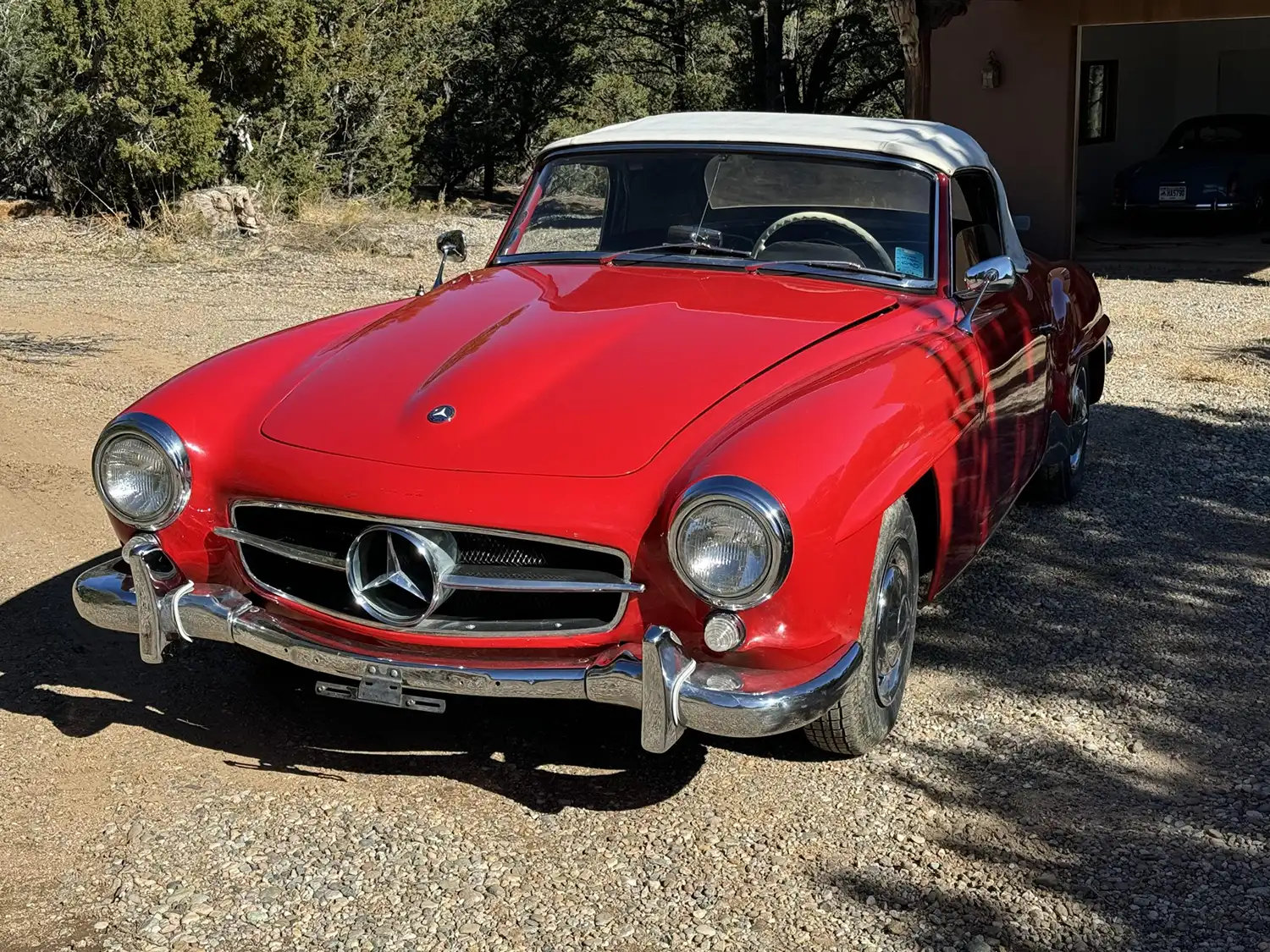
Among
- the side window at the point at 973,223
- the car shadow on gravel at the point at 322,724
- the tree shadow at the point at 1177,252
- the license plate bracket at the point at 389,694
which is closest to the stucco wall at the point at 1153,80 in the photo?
the tree shadow at the point at 1177,252

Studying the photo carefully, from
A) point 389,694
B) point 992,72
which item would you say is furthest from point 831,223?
point 992,72

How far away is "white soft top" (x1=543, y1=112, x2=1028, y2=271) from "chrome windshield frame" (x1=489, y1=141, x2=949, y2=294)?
2cm

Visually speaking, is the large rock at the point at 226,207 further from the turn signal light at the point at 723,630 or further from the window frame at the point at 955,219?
the turn signal light at the point at 723,630

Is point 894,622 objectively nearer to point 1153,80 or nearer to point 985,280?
point 985,280

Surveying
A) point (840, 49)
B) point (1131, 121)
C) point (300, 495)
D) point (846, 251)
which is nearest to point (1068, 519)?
point (846, 251)

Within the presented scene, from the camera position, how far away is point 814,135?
15.9ft

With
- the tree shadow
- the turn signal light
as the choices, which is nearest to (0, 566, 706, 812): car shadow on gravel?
the turn signal light

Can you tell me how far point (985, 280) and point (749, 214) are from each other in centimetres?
83

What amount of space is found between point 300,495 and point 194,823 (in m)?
0.87

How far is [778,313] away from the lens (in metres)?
4.21

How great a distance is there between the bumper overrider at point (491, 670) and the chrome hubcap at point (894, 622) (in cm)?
34

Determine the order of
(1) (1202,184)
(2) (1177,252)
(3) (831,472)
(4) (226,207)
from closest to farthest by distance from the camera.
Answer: (3) (831,472)
(2) (1177,252)
(4) (226,207)
(1) (1202,184)

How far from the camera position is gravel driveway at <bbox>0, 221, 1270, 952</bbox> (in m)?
3.14

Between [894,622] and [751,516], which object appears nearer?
[751,516]
